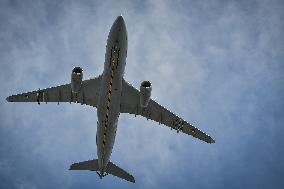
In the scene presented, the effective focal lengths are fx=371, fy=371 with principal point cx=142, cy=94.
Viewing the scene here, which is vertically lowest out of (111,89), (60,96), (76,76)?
(111,89)

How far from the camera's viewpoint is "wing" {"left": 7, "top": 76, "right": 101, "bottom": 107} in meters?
43.1

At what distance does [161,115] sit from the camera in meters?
44.7

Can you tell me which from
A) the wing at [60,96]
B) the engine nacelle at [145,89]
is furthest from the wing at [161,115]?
the engine nacelle at [145,89]

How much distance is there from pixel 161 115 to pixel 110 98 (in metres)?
9.25

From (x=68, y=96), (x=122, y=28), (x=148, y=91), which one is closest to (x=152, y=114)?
(x=148, y=91)

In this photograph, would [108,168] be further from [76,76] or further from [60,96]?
[76,76]

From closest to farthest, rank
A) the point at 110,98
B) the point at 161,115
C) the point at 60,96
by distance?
1. the point at 110,98
2. the point at 60,96
3. the point at 161,115

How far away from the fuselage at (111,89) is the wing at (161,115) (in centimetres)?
461

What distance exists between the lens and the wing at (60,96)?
43062 mm

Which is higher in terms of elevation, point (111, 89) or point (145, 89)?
point (145, 89)

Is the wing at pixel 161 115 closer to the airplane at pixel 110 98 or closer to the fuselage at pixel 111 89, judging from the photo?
the airplane at pixel 110 98

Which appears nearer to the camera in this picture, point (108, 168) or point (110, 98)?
point (110, 98)

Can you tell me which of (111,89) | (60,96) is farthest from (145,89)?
(60,96)

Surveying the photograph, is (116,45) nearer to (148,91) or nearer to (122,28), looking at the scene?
(122,28)
